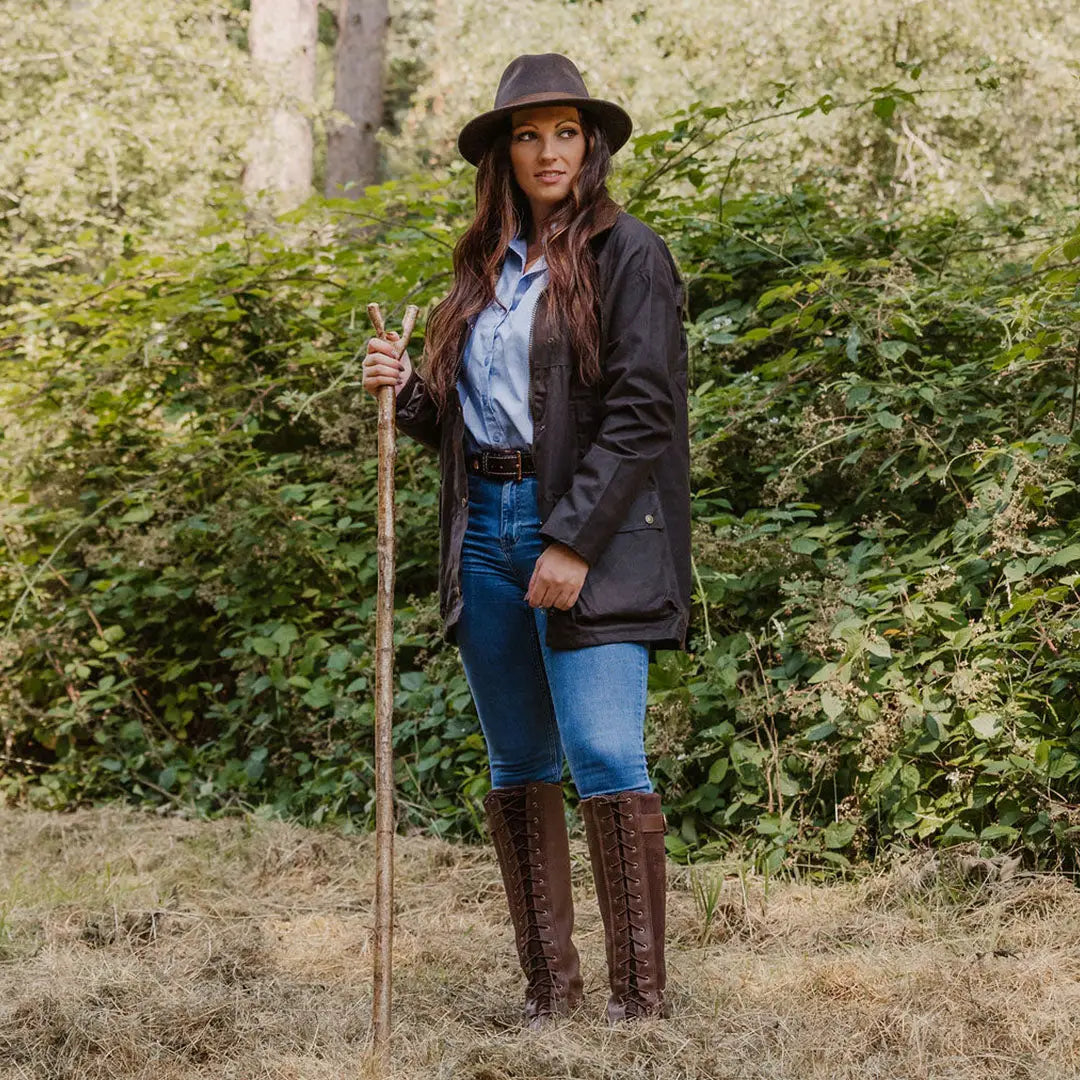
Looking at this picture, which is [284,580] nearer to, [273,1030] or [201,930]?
[201,930]

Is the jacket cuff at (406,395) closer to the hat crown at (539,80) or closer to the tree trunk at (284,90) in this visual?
the hat crown at (539,80)

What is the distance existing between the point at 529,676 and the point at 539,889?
45cm

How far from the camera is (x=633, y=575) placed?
2.49 metres

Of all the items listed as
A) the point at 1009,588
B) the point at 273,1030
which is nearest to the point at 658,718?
the point at 1009,588

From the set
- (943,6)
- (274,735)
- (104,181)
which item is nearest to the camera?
(274,735)

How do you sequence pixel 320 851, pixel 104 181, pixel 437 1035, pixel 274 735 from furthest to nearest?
pixel 104 181
pixel 274 735
pixel 320 851
pixel 437 1035

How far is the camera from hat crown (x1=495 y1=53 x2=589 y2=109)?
257 cm

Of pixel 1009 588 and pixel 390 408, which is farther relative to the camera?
pixel 1009 588

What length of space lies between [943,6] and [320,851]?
31.8ft

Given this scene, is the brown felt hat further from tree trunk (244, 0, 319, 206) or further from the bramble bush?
tree trunk (244, 0, 319, 206)

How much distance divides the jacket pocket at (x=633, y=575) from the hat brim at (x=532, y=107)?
762 millimetres

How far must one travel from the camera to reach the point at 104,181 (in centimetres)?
891

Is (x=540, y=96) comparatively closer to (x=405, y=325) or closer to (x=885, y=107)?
(x=405, y=325)

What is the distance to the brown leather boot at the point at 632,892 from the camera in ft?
8.23
